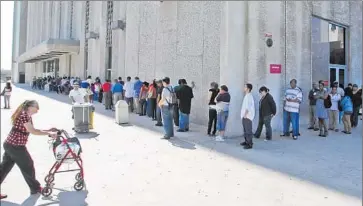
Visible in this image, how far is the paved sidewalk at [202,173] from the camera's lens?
16.6ft

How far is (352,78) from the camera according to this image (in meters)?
16.0

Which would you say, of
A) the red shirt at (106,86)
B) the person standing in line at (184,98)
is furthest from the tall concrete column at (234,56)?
the red shirt at (106,86)

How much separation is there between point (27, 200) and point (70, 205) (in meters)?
0.69

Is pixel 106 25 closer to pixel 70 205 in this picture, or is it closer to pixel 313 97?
pixel 313 97

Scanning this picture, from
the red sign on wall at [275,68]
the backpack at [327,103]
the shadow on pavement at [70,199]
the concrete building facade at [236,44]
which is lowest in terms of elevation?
the shadow on pavement at [70,199]

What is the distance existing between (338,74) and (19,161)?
1452 centimetres

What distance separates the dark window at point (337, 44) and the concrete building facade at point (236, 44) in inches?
1.8

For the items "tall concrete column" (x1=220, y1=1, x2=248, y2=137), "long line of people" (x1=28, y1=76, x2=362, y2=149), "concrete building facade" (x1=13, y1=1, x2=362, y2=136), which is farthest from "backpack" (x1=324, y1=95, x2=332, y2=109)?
"tall concrete column" (x1=220, y1=1, x2=248, y2=137)

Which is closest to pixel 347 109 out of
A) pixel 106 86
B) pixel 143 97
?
pixel 143 97

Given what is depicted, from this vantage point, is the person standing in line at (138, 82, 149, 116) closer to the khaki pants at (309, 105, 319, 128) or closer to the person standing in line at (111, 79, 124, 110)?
the person standing in line at (111, 79, 124, 110)

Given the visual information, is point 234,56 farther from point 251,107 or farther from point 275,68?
point 251,107

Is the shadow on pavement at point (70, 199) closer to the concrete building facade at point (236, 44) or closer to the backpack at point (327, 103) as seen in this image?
the concrete building facade at point (236, 44)

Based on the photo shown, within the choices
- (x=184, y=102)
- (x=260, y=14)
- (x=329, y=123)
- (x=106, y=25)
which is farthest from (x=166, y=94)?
(x=106, y=25)

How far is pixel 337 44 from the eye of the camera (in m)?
15.6
